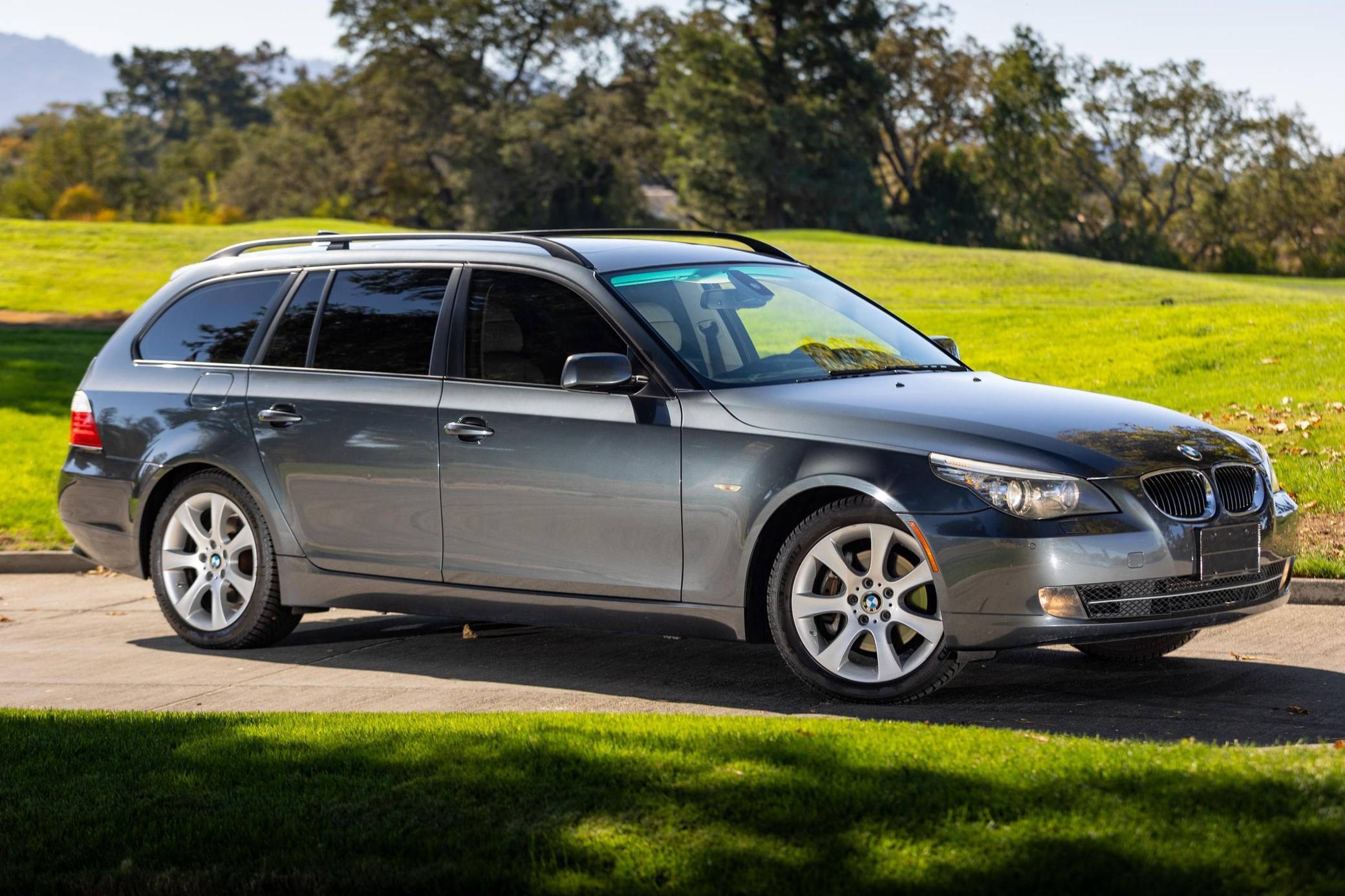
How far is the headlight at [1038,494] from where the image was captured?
616 cm

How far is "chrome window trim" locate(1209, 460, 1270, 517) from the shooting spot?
652 cm

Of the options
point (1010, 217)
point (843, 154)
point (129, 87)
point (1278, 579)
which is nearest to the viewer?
point (1278, 579)

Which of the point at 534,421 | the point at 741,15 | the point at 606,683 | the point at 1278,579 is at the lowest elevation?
the point at 606,683

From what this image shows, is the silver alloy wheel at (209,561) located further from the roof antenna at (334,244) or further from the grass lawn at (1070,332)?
the grass lawn at (1070,332)

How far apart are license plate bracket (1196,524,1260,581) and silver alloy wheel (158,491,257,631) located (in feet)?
15.2

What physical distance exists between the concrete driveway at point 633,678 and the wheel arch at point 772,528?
0.37 metres

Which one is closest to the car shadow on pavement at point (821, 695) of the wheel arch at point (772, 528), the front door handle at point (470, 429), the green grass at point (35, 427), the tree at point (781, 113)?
the wheel arch at point (772, 528)

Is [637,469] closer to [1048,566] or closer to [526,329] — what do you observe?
[526,329]

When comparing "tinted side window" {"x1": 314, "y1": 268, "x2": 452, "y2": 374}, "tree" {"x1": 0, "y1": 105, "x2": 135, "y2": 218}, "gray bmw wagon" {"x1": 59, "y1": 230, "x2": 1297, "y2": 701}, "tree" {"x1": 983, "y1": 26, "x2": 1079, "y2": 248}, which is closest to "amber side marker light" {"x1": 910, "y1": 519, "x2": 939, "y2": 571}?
"gray bmw wagon" {"x1": 59, "y1": 230, "x2": 1297, "y2": 701}

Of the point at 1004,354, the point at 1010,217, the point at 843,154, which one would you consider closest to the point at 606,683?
the point at 1004,354

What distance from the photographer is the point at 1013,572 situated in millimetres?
6148

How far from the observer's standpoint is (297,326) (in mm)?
8430

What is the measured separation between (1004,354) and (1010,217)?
200 feet

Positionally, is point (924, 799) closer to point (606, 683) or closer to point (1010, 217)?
point (606, 683)
